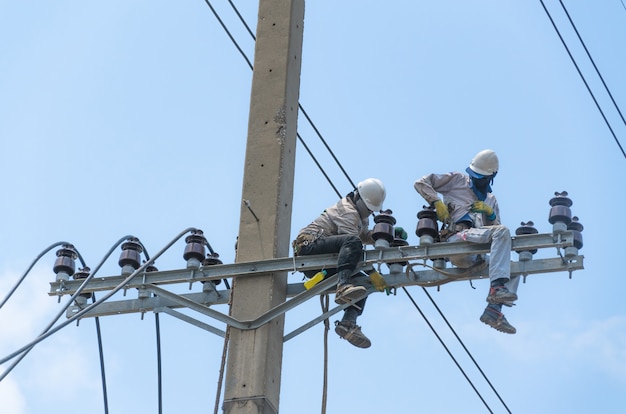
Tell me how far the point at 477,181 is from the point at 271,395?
279 cm

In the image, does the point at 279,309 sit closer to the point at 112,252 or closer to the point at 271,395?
the point at 271,395

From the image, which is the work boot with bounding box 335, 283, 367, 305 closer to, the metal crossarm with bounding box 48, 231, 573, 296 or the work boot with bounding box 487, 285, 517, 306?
the metal crossarm with bounding box 48, 231, 573, 296

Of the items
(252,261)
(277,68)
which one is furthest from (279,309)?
(277,68)

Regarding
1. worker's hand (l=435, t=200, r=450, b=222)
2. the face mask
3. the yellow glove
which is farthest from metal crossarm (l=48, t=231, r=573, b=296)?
the face mask

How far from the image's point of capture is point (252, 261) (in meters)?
10.2

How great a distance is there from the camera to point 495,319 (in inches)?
404

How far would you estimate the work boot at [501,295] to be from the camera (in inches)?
395

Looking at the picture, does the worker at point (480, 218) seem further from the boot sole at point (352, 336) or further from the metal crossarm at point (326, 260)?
the boot sole at point (352, 336)

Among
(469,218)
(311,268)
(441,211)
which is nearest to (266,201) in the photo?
(311,268)

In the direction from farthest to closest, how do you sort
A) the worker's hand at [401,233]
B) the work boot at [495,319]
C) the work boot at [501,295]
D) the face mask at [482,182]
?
the face mask at [482,182] → the worker's hand at [401,233] → the work boot at [495,319] → the work boot at [501,295]

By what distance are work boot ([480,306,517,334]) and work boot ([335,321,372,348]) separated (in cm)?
88

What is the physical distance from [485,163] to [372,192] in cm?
106

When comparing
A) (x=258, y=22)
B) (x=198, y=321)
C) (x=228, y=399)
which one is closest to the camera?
(x=228, y=399)

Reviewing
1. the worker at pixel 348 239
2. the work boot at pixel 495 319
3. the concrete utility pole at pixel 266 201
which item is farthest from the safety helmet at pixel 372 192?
the work boot at pixel 495 319
